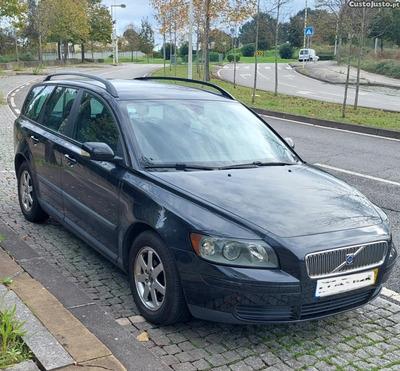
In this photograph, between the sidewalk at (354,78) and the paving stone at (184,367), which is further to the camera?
the sidewalk at (354,78)

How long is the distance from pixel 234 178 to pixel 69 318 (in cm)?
154

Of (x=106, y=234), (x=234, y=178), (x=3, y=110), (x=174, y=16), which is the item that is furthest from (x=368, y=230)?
(x=174, y=16)

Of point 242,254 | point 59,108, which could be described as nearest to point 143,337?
point 242,254

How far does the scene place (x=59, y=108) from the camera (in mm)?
5566

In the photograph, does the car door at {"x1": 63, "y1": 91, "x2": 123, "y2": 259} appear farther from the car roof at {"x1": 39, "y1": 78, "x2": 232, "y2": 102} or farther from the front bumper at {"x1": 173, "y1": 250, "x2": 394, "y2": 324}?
the front bumper at {"x1": 173, "y1": 250, "x2": 394, "y2": 324}

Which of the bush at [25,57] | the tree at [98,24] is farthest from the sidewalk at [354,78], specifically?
the tree at [98,24]

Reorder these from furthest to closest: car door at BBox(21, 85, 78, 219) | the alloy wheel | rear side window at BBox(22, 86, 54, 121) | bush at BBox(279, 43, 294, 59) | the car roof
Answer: bush at BBox(279, 43, 294, 59) → rear side window at BBox(22, 86, 54, 121) → car door at BBox(21, 85, 78, 219) → the car roof → the alloy wheel

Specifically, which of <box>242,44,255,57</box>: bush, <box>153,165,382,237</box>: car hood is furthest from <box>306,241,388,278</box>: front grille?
<box>242,44,255,57</box>: bush

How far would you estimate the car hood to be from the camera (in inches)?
137

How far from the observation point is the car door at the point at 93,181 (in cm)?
427

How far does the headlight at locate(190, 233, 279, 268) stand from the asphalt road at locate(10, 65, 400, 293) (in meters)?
1.86

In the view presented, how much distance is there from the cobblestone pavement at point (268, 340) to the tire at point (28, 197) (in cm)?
149

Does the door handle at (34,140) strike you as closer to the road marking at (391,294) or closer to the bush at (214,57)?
the road marking at (391,294)

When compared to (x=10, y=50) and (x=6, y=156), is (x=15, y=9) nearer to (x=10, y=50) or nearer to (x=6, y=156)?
(x=6, y=156)
